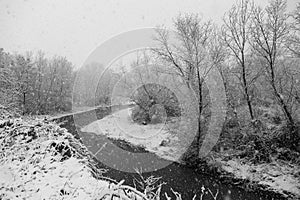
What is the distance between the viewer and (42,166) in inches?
209

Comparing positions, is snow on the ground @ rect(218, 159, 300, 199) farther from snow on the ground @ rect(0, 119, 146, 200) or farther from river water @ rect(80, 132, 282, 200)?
snow on the ground @ rect(0, 119, 146, 200)

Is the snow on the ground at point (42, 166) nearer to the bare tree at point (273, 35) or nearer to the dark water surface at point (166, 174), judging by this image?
the dark water surface at point (166, 174)

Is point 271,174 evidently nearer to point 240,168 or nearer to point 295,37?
point 240,168

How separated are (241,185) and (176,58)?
947 centimetres

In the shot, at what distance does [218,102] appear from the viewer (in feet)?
48.3

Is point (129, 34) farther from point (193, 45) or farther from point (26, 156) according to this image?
point (26, 156)

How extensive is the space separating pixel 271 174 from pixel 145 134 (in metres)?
12.8

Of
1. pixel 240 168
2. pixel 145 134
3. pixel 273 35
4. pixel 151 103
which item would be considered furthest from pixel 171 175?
pixel 151 103

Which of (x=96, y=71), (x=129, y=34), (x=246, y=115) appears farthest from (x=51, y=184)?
(x=96, y=71)

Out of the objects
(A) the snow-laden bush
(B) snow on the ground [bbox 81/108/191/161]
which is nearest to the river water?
(B) snow on the ground [bbox 81/108/191/161]

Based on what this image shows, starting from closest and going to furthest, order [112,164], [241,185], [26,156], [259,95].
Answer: [26,156] < [241,185] < [112,164] < [259,95]

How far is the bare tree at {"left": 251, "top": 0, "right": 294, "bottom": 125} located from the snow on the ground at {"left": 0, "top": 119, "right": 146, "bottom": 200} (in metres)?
12.5

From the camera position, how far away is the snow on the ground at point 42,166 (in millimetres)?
4277

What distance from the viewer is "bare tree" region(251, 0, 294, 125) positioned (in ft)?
42.8
